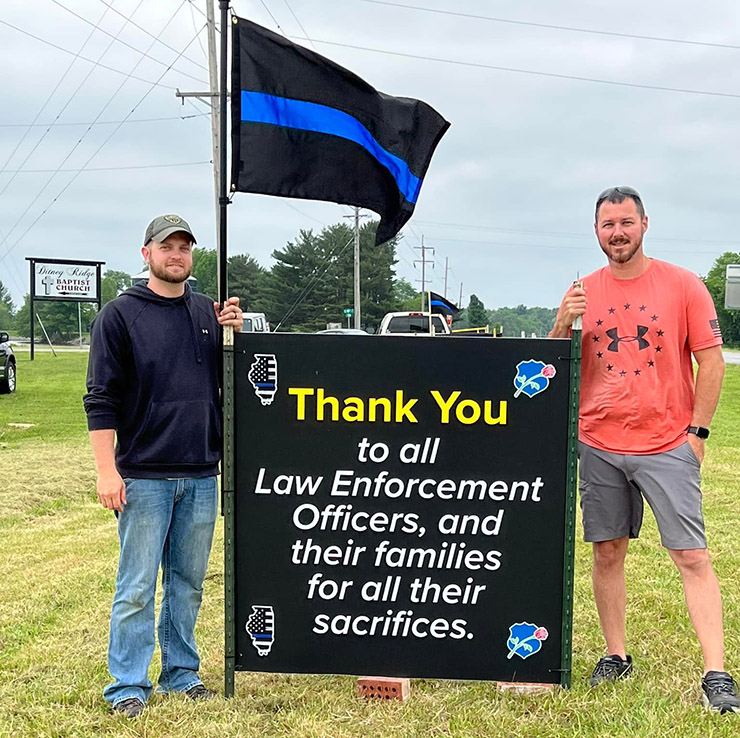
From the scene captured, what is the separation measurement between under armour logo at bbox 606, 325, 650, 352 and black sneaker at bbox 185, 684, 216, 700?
2237 mm

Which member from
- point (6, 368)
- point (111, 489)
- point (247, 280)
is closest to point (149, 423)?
point (111, 489)

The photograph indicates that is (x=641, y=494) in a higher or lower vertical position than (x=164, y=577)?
higher

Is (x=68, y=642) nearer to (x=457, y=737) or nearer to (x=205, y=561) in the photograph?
(x=205, y=561)

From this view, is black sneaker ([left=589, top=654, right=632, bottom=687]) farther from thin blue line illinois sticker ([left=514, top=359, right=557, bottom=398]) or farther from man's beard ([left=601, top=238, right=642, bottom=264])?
man's beard ([left=601, top=238, right=642, bottom=264])

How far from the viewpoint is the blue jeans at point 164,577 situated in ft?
11.8

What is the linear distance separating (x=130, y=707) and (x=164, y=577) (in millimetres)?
541

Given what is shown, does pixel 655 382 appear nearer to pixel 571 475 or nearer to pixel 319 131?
pixel 571 475

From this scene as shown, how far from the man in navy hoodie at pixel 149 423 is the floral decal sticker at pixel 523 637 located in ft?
4.32

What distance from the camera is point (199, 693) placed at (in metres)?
3.74

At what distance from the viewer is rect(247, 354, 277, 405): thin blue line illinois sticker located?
11.8 feet

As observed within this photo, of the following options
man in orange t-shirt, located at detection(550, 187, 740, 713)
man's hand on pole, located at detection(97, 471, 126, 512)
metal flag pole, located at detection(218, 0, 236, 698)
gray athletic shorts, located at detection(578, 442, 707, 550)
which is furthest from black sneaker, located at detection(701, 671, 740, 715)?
man's hand on pole, located at detection(97, 471, 126, 512)

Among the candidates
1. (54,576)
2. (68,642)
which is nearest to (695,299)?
(68,642)

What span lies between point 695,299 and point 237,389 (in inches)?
75.9

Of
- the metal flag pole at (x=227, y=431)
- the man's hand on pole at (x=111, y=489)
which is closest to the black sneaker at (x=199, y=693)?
the metal flag pole at (x=227, y=431)
